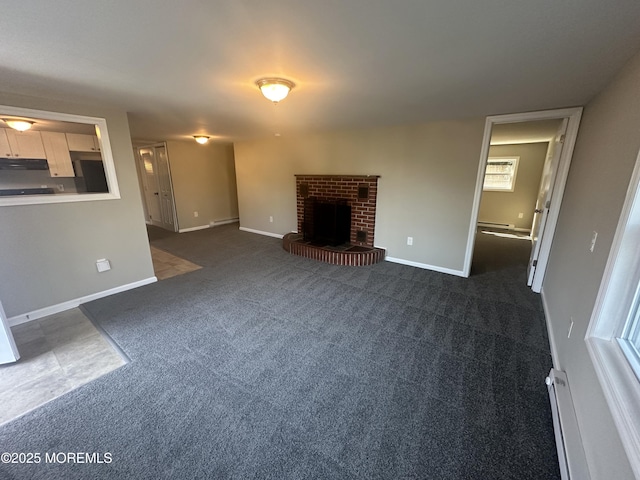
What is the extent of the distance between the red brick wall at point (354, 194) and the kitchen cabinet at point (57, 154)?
129 inches

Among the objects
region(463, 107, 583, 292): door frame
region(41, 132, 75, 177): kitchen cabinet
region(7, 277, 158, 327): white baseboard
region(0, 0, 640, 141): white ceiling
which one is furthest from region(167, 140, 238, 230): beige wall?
region(463, 107, 583, 292): door frame

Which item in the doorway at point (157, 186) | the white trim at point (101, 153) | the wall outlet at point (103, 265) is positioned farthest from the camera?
the doorway at point (157, 186)

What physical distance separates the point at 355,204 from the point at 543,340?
297cm

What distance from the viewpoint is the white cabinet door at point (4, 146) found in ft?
8.16

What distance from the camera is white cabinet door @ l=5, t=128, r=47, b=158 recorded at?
2.56 m

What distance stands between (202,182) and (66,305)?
4.31 meters

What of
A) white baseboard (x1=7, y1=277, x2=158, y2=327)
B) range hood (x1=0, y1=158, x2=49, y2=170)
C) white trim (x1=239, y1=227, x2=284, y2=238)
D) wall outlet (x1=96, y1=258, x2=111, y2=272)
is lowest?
white baseboard (x1=7, y1=277, x2=158, y2=327)

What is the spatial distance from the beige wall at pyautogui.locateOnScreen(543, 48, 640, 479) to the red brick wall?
2.38 m

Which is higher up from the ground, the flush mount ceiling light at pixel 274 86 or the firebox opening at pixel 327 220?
the flush mount ceiling light at pixel 274 86

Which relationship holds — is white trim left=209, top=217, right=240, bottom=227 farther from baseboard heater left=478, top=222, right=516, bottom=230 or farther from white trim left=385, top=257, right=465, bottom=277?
baseboard heater left=478, top=222, right=516, bottom=230

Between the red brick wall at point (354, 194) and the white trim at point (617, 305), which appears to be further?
the red brick wall at point (354, 194)

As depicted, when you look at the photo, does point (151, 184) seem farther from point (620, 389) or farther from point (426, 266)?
point (620, 389)

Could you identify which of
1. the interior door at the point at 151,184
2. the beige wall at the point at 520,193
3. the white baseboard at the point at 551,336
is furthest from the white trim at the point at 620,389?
the interior door at the point at 151,184

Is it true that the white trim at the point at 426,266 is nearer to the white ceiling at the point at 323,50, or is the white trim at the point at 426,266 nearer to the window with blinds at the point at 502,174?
the white ceiling at the point at 323,50
